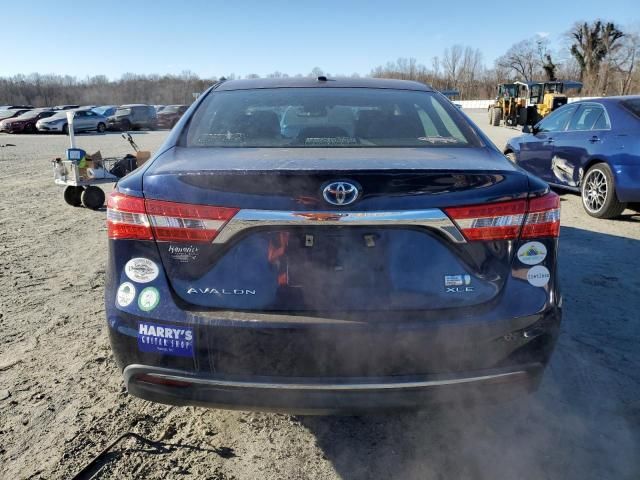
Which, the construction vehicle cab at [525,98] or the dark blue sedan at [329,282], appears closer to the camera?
the dark blue sedan at [329,282]

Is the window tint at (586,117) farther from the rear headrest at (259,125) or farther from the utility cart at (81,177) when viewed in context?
the utility cart at (81,177)

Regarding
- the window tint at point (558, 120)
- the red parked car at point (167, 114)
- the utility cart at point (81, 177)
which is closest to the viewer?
the utility cart at point (81, 177)

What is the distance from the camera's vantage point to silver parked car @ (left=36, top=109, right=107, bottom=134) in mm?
30719

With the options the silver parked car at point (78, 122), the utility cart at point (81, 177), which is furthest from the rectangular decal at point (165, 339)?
the silver parked car at point (78, 122)

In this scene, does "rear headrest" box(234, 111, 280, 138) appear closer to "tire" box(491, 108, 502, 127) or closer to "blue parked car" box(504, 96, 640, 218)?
"blue parked car" box(504, 96, 640, 218)

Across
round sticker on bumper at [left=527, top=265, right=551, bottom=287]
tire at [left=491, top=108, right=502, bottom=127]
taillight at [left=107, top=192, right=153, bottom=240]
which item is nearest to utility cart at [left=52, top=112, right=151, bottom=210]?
taillight at [left=107, top=192, right=153, bottom=240]

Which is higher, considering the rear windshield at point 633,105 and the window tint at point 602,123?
the rear windshield at point 633,105

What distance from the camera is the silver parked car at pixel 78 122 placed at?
30.7 meters

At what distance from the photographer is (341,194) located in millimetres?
1825

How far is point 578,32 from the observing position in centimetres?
7638

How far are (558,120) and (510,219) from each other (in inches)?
264

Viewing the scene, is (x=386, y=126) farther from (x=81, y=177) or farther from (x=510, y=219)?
(x=81, y=177)

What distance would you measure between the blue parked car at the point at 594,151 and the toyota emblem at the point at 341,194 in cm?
547

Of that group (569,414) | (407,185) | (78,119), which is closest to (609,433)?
(569,414)
